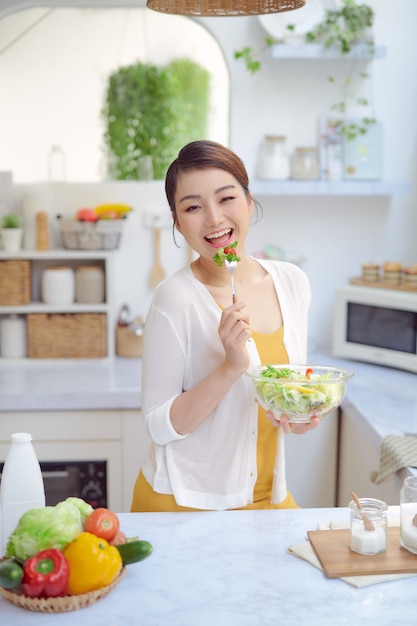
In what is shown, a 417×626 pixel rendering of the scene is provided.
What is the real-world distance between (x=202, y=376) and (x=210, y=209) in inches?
13.9

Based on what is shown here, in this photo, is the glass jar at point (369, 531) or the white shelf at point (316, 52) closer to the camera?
the glass jar at point (369, 531)

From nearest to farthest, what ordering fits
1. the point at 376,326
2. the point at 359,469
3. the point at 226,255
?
the point at 226,255, the point at 359,469, the point at 376,326

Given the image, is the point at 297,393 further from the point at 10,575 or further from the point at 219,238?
the point at 10,575

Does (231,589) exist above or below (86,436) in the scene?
above

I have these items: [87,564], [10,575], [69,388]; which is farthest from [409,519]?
[69,388]

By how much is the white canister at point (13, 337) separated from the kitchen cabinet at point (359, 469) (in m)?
1.29

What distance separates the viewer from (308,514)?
168cm

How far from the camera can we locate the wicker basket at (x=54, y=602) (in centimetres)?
125

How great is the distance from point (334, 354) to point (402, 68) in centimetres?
120

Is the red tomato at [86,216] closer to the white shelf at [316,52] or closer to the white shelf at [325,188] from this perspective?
the white shelf at [325,188]

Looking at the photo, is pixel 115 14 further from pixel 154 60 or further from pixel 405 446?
pixel 405 446

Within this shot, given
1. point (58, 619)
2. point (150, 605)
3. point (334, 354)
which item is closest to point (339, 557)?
point (150, 605)

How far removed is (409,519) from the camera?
1.47m

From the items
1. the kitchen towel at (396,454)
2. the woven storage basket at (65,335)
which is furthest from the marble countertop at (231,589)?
the woven storage basket at (65,335)
